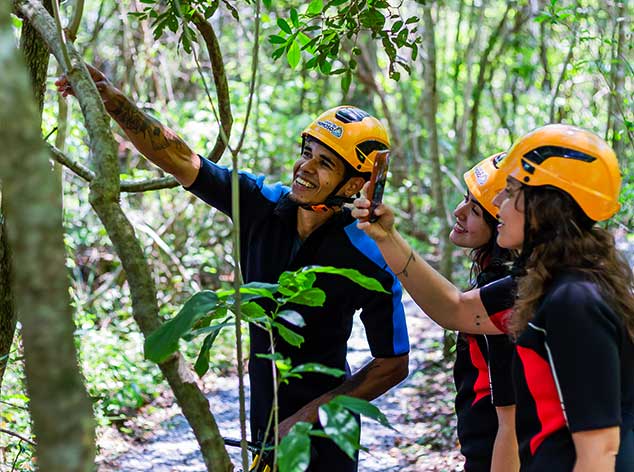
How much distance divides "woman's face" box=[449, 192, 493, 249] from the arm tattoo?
3.83 ft

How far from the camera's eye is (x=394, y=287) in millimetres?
3387

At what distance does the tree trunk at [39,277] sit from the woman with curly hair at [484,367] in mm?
1997

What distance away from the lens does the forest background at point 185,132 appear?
6.97ft

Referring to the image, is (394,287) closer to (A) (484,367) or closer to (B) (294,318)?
(A) (484,367)

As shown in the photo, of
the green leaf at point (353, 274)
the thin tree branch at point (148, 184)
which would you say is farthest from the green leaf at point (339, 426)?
the thin tree branch at point (148, 184)

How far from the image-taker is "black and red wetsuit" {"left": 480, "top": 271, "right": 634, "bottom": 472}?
2.13 meters

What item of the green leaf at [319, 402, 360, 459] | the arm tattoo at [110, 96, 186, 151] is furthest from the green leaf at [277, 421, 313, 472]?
the arm tattoo at [110, 96, 186, 151]

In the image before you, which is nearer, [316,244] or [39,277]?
[39,277]

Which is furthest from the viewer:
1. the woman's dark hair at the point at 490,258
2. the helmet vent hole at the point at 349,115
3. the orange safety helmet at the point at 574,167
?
the helmet vent hole at the point at 349,115

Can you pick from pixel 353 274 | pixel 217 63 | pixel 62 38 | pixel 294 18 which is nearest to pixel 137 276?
pixel 353 274

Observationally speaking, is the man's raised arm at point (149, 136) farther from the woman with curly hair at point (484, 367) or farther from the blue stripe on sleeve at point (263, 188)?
the woman with curly hair at point (484, 367)

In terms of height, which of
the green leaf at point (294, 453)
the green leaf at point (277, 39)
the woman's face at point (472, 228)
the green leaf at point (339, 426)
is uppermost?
the green leaf at point (277, 39)

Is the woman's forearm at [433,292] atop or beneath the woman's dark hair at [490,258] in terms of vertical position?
beneath

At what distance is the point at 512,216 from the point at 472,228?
900 millimetres
